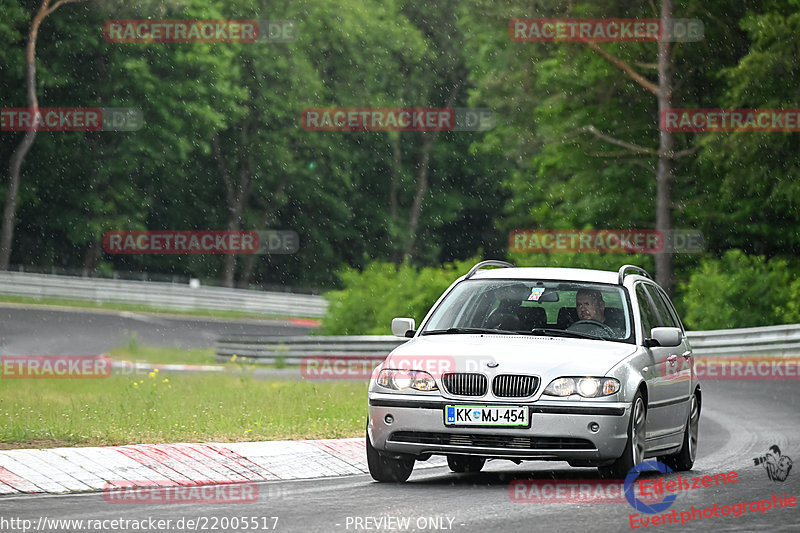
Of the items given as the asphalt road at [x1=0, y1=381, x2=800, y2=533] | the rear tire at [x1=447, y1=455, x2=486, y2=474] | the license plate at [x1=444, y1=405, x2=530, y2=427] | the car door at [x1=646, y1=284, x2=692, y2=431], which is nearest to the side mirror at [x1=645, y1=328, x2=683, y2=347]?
the car door at [x1=646, y1=284, x2=692, y2=431]

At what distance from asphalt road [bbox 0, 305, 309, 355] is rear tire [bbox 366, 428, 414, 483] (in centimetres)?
2383

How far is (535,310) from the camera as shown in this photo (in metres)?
12.0

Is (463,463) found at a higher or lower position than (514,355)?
lower

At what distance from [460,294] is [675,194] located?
104 feet

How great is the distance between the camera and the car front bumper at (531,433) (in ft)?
34.6

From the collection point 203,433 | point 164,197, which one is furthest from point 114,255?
point 203,433

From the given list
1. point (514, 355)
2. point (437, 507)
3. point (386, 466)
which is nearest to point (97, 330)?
point (386, 466)

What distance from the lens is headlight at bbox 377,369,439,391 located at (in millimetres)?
10820

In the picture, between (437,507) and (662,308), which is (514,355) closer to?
(437,507)

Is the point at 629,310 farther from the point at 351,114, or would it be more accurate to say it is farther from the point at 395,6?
the point at 395,6

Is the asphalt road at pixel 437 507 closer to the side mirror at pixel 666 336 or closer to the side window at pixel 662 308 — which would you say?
the side mirror at pixel 666 336

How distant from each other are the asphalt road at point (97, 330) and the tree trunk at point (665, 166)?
12.1m

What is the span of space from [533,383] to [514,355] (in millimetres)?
276

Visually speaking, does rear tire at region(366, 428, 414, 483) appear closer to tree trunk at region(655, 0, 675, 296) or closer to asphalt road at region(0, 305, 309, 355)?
asphalt road at region(0, 305, 309, 355)
